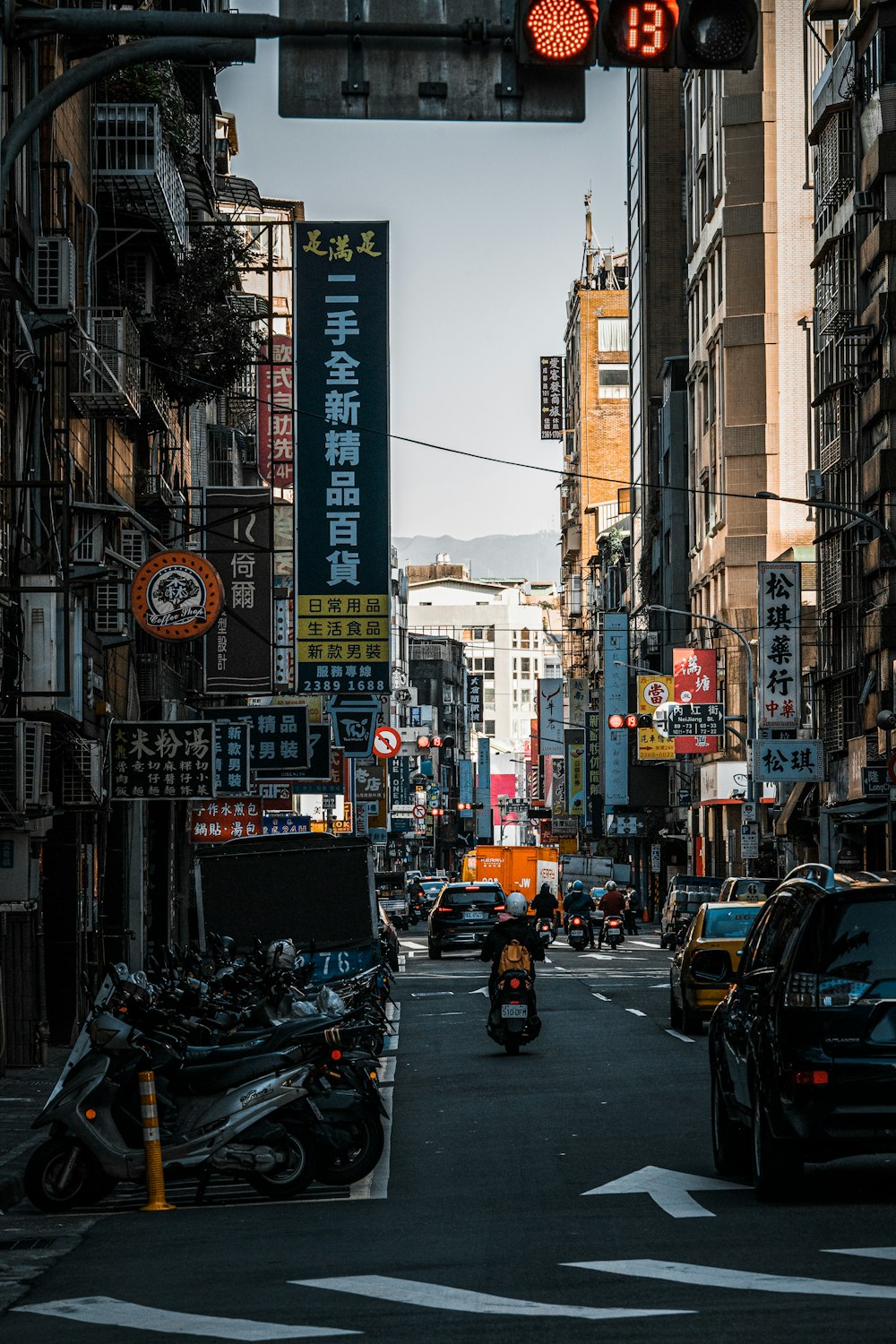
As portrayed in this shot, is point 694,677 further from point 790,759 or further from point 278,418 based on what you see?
point 278,418

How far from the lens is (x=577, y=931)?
55.8 meters

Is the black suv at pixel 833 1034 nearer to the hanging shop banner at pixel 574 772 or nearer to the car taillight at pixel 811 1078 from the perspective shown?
the car taillight at pixel 811 1078

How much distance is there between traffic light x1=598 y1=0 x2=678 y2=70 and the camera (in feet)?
30.0

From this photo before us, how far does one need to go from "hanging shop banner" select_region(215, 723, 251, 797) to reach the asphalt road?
13.7 meters

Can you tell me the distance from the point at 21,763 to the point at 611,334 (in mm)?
125551

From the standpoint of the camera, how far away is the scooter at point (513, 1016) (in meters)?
24.5

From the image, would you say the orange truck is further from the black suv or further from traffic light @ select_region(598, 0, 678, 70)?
traffic light @ select_region(598, 0, 678, 70)

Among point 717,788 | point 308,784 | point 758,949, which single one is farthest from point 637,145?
point 758,949

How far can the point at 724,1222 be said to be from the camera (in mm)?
11430

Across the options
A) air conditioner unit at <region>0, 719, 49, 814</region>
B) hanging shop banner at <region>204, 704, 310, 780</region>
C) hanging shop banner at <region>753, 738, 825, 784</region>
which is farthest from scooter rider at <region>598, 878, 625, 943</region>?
air conditioner unit at <region>0, 719, 49, 814</region>

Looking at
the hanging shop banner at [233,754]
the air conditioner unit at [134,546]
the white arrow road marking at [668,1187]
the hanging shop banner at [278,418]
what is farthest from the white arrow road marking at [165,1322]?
the hanging shop banner at [278,418]

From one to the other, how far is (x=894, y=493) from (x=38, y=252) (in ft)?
94.3

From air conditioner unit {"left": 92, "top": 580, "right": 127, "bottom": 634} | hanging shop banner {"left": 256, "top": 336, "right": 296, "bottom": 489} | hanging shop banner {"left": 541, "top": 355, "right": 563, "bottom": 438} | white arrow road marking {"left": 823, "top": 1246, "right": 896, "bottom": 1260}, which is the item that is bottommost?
white arrow road marking {"left": 823, "top": 1246, "right": 896, "bottom": 1260}

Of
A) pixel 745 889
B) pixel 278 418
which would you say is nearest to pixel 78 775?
pixel 745 889
